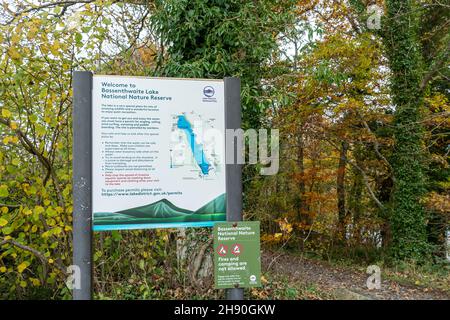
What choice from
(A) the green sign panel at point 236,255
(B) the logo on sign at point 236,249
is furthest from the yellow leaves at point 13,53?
(B) the logo on sign at point 236,249

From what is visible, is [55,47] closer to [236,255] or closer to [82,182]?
[82,182]

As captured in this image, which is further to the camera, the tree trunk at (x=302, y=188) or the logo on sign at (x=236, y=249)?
the tree trunk at (x=302, y=188)

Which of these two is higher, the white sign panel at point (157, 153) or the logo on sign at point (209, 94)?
the logo on sign at point (209, 94)

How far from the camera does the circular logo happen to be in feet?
12.9

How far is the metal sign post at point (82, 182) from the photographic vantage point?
355 centimetres

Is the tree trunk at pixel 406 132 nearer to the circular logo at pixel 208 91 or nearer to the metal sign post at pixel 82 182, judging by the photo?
the circular logo at pixel 208 91

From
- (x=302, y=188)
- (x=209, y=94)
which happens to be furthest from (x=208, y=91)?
(x=302, y=188)

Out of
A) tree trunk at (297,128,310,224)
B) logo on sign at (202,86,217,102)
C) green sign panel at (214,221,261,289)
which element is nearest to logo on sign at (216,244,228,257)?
green sign panel at (214,221,261,289)

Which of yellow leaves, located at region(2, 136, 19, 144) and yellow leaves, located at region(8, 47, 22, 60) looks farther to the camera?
yellow leaves, located at region(8, 47, 22, 60)

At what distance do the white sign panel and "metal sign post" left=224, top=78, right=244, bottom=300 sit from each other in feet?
0.19

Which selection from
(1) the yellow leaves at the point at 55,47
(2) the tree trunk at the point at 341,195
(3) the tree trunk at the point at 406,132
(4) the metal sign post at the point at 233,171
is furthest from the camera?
(2) the tree trunk at the point at 341,195

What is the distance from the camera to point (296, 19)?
7.05 meters

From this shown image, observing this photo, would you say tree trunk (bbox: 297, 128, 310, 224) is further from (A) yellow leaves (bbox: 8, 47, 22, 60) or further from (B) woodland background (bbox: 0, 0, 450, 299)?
(A) yellow leaves (bbox: 8, 47, 22, 60)

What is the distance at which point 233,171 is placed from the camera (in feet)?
13.0
